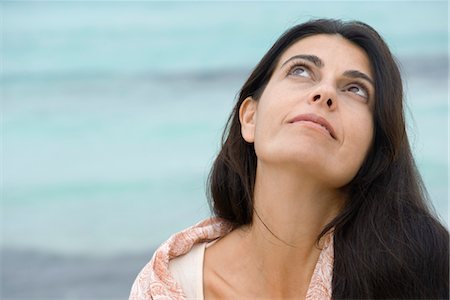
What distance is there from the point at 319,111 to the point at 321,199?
28 centimetres

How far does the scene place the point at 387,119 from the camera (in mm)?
2674

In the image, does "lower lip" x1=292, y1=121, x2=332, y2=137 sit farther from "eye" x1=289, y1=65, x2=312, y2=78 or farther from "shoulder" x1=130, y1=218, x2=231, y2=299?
"shoulder" x1=130, y1=218, x2=231, y2=299

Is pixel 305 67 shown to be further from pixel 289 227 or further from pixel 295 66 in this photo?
pixel 289 227

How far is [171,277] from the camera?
271cm

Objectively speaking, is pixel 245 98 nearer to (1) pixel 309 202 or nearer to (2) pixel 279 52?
(2) pixel 279 52

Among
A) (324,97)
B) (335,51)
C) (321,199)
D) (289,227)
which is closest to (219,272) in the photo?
(289,227)

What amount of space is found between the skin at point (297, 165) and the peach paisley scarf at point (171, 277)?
7 cm

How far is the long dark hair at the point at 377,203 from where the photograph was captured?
2545 mm

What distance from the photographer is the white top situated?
8.92 ft

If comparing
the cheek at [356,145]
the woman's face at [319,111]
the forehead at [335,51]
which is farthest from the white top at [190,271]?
the forehead at [335,51]

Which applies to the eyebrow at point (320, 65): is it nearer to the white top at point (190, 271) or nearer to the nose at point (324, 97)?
the nose at point (324, 97)

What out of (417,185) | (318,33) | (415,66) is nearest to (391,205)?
(417,185)

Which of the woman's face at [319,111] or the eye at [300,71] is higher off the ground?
the eye at [300,71]

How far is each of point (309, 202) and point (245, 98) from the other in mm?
441
